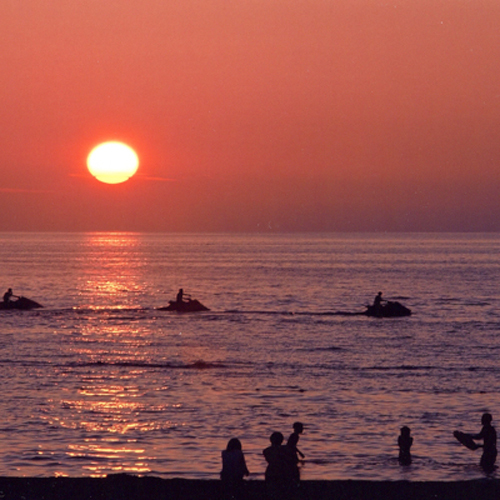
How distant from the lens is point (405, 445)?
74.0 ft

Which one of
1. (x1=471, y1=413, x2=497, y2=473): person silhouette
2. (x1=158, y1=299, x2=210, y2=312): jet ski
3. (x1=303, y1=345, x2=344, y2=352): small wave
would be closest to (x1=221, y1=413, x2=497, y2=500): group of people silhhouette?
(x1=471, y1=413, x2=497, y2=473): person silhouette

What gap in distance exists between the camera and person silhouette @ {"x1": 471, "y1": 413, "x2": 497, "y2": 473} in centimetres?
2150

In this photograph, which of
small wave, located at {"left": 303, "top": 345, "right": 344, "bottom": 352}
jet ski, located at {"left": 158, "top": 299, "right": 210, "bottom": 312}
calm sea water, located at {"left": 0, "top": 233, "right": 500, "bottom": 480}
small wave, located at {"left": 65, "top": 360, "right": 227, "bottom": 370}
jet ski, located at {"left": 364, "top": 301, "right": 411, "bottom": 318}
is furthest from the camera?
jet ski, located at {"left": 158, "top": 299, "right": 210, "bottom": 312}

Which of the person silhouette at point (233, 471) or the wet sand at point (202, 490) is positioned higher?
the person silhouette at point (233, 471)

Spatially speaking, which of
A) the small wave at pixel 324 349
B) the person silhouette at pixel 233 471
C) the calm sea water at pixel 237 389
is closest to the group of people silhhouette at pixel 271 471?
the person silhouette at pixel 233 471

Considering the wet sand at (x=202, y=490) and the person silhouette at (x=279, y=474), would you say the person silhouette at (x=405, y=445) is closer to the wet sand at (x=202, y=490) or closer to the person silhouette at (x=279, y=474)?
the wet sand at (x=202, y=490)

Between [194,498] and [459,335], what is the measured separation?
154 ft

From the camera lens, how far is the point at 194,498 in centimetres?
1636

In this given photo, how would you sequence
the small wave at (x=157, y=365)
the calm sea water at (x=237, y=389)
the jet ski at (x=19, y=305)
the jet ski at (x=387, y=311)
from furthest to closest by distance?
1. the jet ski at (x=19, y=305)
2. the jet ski at (x=387, y=311)
3. the small wave at (x=157, y=365)
4. the calm sea water at (x=237, y=389)

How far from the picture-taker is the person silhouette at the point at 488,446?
21500 mm

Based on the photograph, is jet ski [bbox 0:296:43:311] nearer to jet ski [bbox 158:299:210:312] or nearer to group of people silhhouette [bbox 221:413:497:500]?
jet ski [bbox 158:299:210:312]

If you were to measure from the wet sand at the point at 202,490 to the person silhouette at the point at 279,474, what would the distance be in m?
0.22

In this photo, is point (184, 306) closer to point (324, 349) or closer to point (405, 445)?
point (324, 349)

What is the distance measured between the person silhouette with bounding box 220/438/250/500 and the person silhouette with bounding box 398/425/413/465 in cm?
743
